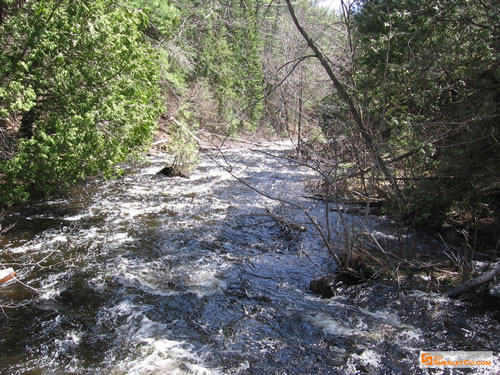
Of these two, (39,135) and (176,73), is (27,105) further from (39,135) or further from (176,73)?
(176,73)

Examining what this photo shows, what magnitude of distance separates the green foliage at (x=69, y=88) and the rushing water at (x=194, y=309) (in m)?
1.53

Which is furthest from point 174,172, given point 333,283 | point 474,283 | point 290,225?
point 474,283

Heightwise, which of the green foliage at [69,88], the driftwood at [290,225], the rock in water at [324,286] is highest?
the green foliage at [69,88]

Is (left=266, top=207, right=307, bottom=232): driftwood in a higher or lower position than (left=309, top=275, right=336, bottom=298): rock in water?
higher

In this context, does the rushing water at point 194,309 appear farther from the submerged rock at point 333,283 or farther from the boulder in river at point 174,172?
the boulder in river at point 174,172

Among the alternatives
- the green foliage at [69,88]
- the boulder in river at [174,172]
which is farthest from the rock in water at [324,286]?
Result: the boulder in river at [174,172]

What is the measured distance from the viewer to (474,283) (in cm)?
561

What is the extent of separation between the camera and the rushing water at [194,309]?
4492mm

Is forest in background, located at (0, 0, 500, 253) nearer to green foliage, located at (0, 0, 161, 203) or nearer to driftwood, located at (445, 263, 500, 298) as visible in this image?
green foliage, located at (0, 0, 161, 203)

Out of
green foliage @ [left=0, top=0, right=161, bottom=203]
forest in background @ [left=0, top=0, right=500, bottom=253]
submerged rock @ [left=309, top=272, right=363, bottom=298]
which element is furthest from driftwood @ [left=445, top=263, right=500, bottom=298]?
green foliage @ [left=0, top=0, right=161, bottom=203]

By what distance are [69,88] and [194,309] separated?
5559 millimetres

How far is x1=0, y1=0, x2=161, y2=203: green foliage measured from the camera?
24.9 ft

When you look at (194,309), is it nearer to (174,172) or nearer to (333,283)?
(333,283)

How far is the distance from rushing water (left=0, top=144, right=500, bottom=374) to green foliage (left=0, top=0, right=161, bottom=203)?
1.53 meters
